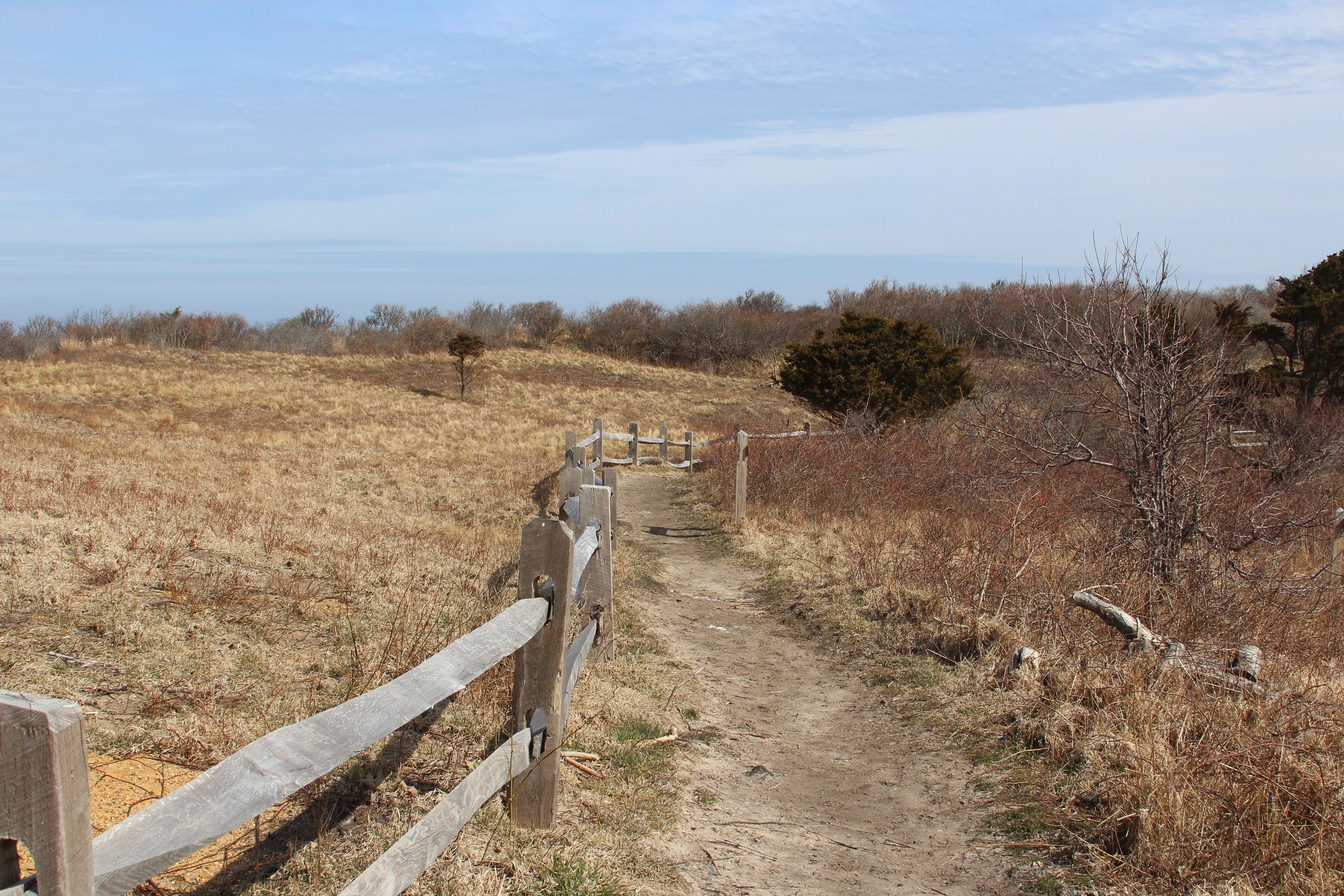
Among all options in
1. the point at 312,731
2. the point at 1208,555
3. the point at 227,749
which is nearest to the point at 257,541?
the point at 227,749

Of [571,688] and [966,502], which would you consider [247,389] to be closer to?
[966,502]

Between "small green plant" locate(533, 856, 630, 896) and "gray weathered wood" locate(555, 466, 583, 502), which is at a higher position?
"gray weathered wood" locate(555, 466, 583, 502)

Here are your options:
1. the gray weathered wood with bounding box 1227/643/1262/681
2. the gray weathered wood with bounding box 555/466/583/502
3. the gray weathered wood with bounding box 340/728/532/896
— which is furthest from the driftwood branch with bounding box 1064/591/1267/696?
the gray weathered wood with bounding box 555/466/583/502

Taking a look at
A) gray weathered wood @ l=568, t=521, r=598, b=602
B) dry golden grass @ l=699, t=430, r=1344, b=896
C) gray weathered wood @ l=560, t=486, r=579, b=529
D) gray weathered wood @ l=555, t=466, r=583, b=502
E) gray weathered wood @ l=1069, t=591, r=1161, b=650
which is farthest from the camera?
gray weathered wood @ l=555, t=466, r=583, b=502

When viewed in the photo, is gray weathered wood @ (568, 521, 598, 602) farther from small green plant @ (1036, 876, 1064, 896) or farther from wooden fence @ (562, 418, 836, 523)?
wooden fence @ (562, 418, 836, 523)

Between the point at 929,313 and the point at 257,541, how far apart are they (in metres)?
42.8

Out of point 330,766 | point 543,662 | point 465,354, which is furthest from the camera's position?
point 465,354

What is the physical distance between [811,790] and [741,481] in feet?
24.2

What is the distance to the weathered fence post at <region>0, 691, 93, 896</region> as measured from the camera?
1.51 metres

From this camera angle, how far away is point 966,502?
11.2m

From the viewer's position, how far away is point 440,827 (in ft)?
9.86

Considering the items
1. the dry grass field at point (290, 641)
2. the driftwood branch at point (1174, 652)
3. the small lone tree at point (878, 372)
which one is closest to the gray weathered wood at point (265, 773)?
the dry grass field at point (290, 641)

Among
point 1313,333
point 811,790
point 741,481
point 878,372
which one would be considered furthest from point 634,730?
point 1313,333

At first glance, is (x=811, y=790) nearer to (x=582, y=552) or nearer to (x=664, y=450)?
(x=582, y=552)
